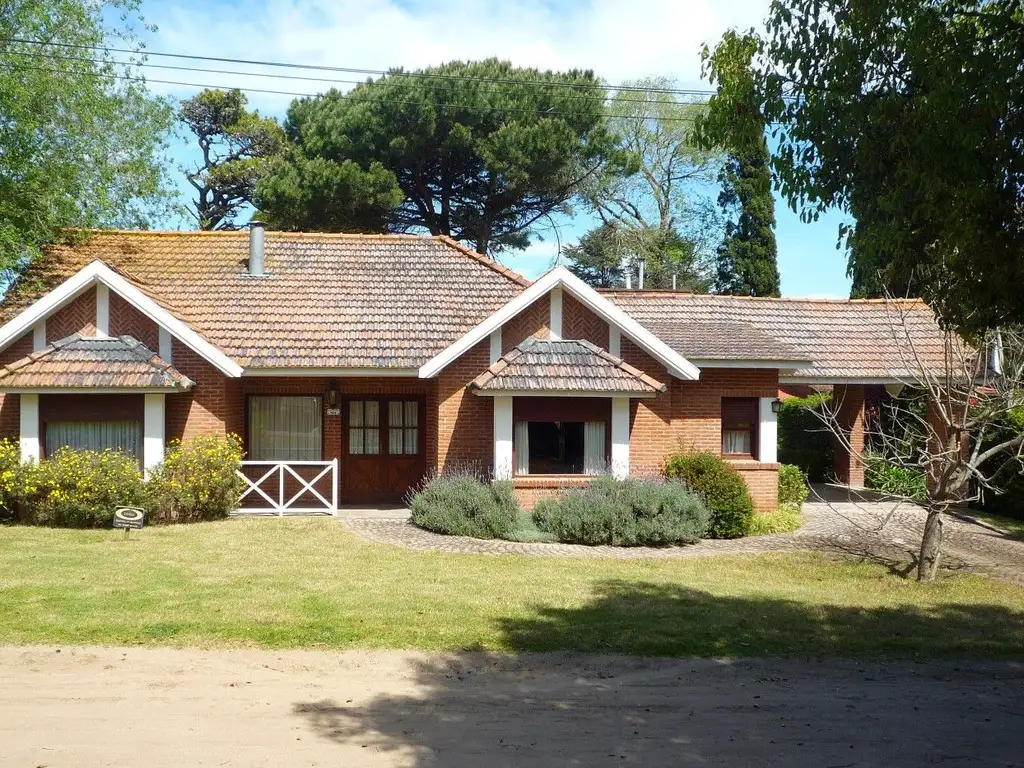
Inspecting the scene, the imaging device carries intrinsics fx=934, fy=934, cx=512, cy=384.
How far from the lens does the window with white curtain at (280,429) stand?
61.7ft

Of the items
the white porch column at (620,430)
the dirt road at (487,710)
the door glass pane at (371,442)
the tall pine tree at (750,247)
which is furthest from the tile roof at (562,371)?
the tall pine tree at (750,247)

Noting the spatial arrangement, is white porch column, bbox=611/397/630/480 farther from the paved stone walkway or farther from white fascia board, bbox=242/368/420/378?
white fascia board, bbox=242/368/420/378

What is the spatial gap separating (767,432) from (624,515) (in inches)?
189

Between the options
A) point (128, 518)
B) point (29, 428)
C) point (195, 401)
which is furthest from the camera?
point (195, 401)

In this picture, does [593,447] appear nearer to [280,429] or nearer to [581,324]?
[581,324]

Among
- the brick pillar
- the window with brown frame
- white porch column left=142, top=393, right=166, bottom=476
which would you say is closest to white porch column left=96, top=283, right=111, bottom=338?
white porch column left=142, top=393, right=166, bottom=476

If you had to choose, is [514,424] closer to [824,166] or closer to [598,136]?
[824,166]

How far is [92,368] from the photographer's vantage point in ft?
54.0

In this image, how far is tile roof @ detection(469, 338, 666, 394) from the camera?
54.1 ft

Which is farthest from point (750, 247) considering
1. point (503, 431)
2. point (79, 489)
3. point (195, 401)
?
point (79, 489)

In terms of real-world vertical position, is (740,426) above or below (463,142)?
below

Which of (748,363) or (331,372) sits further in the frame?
(748,363)

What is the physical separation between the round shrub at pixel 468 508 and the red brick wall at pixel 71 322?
22.5ft

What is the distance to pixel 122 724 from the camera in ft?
21.3
